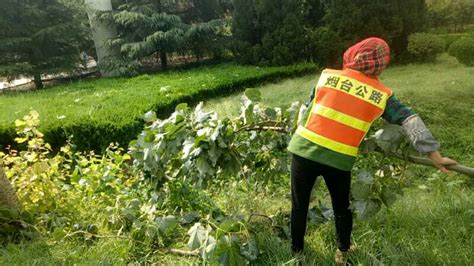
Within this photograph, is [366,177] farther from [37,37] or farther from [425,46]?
[37,37]

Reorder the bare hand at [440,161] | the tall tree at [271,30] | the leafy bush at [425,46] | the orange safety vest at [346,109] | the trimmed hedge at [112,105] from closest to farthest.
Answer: the bare hand at [440,161] < the orange safety vest at [346,109] < the trimmed hedge at [112,105] < the leafy bush at [425,46] < the tall tree at [271,30]

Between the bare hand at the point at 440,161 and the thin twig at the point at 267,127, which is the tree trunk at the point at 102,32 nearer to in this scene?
the thin twig at the point at 267,127

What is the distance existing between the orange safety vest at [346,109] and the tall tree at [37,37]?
11.8 meters

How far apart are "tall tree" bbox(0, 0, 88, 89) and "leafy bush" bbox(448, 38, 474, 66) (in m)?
11.3

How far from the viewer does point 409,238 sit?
252 centimetres

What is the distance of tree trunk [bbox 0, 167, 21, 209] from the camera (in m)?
2.98

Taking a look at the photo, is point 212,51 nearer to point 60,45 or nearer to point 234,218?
point 60,45

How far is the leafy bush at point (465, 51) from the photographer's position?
9.93m

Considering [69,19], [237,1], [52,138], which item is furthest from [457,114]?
[69,19]

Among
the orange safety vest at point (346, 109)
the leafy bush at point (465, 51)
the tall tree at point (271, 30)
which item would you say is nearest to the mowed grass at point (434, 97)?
the leafy bush at point (465, 51)

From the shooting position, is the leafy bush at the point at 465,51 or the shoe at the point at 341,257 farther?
the leafy bush at the point at 465,51

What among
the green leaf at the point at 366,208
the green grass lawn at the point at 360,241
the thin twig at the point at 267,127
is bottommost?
the green grass lawn at the point at 360,241

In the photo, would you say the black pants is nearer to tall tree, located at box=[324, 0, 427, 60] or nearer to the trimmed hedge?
the trimmed hedge

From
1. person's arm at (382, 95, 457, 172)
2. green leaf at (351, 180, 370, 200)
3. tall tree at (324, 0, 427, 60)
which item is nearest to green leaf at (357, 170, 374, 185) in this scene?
green leaf at (351, 180, 370, 200)
